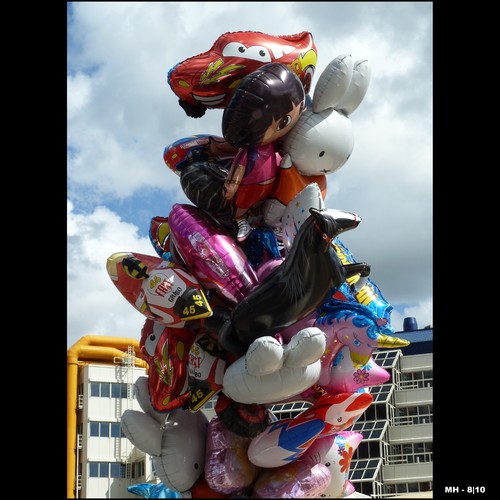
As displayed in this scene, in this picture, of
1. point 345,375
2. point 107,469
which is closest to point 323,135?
point 345,375

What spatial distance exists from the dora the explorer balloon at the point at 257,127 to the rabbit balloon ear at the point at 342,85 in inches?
11.4

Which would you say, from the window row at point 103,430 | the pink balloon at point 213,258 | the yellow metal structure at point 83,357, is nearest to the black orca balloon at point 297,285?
the pink balloon at point 213,258

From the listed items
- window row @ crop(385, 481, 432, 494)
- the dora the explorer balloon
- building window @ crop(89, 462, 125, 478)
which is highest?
the dora the explorer balloon

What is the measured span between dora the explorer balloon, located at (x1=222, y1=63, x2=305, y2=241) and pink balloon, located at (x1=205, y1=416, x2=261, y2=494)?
212cm

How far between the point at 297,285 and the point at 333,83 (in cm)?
228

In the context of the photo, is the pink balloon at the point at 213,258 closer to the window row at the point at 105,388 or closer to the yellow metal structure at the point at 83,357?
A: the yellow metal structure at the point at 83,357

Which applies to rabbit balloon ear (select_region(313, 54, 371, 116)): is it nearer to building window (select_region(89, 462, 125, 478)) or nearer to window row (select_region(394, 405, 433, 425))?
building window (select_region(89, 462, 125, 478))

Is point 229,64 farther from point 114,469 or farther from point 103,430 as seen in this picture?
point 114,469

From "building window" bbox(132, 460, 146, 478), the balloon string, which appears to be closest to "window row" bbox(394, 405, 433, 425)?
"building window" bbox(132, 460, 146, 478)

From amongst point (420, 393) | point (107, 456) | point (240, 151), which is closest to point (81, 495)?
point (107, 456)

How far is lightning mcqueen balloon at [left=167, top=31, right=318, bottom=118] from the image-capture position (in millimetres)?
9812

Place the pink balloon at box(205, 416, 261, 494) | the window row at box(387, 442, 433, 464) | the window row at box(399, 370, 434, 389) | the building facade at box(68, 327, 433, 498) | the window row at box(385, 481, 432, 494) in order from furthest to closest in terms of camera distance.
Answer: the window row at box(399, 370, 434, 389)
the window row at box(387, 442, 433, 464)
the window row at box(385, 481, 432, 494)
the building facade at box(68, 327, 433, 498)
the pink balloon at box(205, 416, 261, 494)

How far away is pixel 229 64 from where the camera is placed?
9.79m
